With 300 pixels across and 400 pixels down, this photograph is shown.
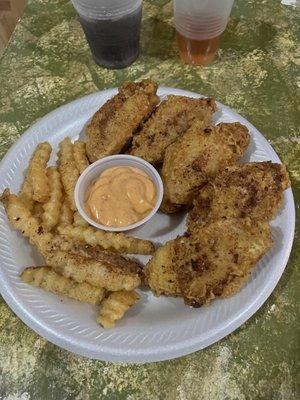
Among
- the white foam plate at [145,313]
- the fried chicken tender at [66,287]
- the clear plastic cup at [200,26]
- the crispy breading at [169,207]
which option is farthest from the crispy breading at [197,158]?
the clear plastic cup at [200,26]

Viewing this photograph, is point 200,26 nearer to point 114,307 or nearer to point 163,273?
point 163,273

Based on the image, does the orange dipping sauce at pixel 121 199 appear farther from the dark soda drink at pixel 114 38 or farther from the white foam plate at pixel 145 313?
the dark soda drink at pixel 114 38

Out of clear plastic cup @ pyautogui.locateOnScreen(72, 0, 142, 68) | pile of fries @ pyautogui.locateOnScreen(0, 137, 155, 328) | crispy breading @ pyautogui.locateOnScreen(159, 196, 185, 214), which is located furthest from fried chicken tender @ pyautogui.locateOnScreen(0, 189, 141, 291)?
clear plastic cup @ pyautogui.locateOnScreen(72, 0, 142, 68)

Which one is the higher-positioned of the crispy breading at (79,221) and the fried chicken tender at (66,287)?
the crispy breading at (79,221)

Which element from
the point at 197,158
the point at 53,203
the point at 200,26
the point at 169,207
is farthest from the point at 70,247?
the point at 200,26

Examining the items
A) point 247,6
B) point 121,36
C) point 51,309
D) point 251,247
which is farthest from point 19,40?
point 251,247

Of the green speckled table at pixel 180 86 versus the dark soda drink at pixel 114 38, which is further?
the dark soda drink at pixel 114 38
